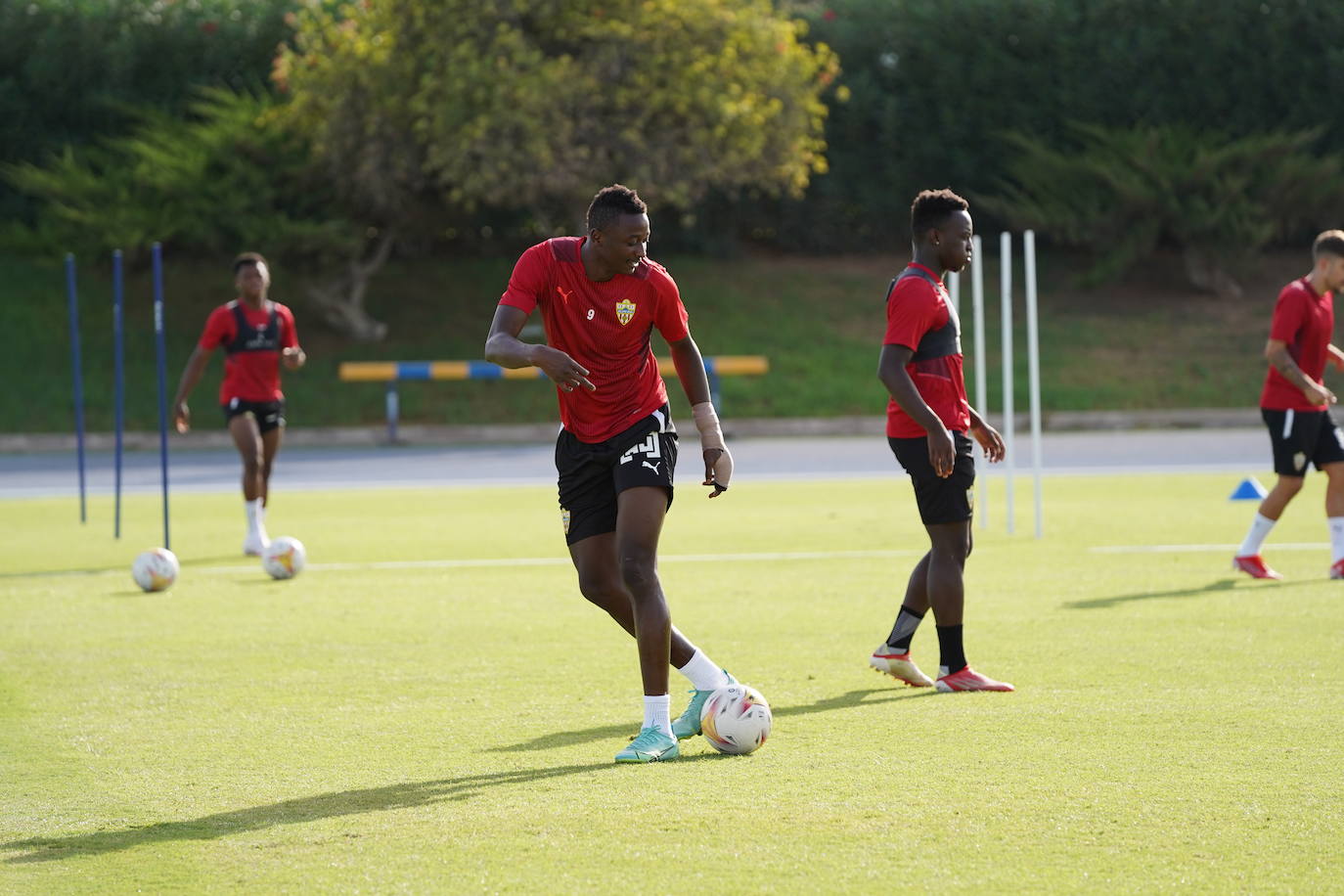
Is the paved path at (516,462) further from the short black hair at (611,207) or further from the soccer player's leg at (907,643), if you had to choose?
the short black hair at (611,207)

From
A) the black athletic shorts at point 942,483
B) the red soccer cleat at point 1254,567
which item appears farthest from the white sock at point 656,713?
the red soccer cleat at point 1254,567

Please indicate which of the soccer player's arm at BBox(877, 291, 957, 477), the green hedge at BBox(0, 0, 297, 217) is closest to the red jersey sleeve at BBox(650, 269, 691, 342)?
the soccer player's arm at BBox(877, 291, 957, 477)

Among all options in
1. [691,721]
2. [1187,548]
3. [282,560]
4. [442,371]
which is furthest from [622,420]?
[442,371]

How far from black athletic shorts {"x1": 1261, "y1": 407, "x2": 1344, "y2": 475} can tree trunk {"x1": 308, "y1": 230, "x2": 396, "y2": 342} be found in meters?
22.4

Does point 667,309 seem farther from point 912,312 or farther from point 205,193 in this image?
point 205,193

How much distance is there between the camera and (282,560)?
11898mm

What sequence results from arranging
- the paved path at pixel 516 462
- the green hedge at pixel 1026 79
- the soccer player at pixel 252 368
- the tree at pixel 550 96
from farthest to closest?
the green hedge at pixel 1026 79, the tree at pixel 550 96, the paved path at pixel 516 462, the soccer player at pixel 252 368

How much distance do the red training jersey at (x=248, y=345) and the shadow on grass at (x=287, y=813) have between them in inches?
324

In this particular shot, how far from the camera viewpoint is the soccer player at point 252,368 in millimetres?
13625

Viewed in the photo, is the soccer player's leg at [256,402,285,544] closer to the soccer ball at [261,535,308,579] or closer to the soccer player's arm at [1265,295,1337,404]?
the soccer ball at [261,535,308,579]

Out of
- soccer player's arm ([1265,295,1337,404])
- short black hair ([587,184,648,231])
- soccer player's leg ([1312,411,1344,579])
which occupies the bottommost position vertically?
soccer player's leg ([1312,411,1344,579])

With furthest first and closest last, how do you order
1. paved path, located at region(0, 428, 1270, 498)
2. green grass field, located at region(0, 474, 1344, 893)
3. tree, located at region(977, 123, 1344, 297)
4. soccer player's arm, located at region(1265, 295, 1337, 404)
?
tree, located at region(977, 123, 1344, 297) < paved path, located at region(0, 428, 1270, 498) < soccer player's arm, located at region(1265, 295, 1337, 404) < green grass field, located at region(0, 474, 1344, 893)

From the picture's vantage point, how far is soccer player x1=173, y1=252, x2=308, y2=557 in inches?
536

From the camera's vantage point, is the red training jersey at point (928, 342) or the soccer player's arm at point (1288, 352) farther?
the soccer player's arm at point (1288, 352)
